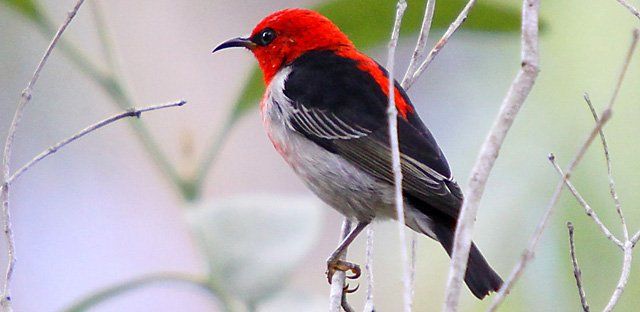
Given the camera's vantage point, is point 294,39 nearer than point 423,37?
No

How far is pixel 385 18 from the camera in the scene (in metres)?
4.33

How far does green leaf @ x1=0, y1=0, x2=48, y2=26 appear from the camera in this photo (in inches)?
157

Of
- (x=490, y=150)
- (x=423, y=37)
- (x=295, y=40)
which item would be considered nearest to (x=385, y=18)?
(x=423, y=37)

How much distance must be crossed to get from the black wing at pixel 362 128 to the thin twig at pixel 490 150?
1.38m

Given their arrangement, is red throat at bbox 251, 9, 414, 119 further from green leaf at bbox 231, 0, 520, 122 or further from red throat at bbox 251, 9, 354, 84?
A: green leaf at bbox 231, 0, 520, 122

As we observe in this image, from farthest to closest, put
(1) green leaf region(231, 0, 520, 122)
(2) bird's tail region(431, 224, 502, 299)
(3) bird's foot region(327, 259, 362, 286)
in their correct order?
(3) bird's foot region(327, 259, 362, 286) < (1) green leaf region(231, 0, 520, 122) < (2) bird's tail region(431, 224, 502, 299)

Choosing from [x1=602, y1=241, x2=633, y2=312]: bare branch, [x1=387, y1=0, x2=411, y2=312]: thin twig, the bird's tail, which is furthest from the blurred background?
[x1=602, y1=241, x2=633, y2=312]: bare branch

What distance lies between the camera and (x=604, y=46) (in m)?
5.21

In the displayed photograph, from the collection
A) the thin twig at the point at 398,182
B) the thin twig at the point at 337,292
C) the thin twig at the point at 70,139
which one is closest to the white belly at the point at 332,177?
the thin twig at the point at 337,292

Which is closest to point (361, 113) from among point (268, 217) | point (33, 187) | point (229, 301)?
point (268, 217)

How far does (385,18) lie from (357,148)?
58 centimetres

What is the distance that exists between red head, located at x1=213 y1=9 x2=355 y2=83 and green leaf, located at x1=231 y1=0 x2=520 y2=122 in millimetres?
615

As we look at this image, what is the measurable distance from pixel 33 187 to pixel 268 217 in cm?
527

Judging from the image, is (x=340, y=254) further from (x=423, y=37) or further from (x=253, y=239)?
(x=423, y=37)
